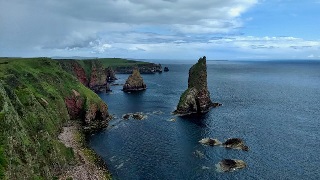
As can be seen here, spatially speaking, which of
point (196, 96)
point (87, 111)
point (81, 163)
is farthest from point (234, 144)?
point (87, 111)

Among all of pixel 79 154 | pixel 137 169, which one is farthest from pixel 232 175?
pixel 79 154

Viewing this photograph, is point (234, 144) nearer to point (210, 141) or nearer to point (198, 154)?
point (210, 141)

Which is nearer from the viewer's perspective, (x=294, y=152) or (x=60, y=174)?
(x=60, y=174)

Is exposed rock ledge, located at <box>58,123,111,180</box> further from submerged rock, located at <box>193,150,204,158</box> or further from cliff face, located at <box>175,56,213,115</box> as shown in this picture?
cliff face, located at <box>175,56,213,115</box>

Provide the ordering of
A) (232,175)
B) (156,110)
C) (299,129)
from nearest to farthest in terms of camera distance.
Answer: (232,175) → (299,129) → (156,110)

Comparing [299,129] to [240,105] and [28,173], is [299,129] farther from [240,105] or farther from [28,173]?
[28,173]

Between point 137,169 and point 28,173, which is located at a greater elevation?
point 28,173

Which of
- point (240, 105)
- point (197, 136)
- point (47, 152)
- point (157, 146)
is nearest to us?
point (47, 152)

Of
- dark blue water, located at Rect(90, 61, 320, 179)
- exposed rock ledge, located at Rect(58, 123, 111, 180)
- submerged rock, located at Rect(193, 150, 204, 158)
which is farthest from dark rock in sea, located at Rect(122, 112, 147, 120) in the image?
submerged rock, located at Rect(193, 150, 204, 158)
